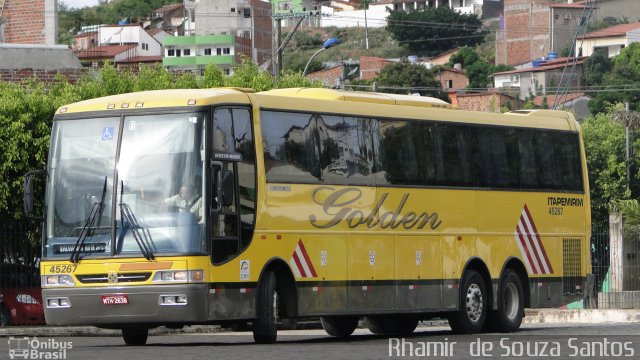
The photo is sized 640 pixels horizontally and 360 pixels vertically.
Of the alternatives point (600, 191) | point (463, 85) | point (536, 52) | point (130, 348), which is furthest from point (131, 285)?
point (536, 52)

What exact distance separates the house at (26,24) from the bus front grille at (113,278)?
119 ft

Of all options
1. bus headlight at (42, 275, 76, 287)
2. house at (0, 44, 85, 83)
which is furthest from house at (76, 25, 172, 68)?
bus headlight at (42, 275, 76, 287)

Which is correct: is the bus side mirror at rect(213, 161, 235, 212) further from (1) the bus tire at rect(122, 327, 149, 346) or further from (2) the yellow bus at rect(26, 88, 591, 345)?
(1) the bus tire at rect(122, 327, 149, 346)

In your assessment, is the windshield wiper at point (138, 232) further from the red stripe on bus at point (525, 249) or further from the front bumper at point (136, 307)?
the red stripe on bus at point (525, 249)

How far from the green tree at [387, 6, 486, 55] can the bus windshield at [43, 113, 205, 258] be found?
166 meters

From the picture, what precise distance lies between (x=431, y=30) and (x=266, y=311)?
6732 inches

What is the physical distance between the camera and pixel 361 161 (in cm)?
2192

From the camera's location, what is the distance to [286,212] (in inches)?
800

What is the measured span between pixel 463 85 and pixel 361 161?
132 meters

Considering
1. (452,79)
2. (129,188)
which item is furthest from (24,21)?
(452,79)

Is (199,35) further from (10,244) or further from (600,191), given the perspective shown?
(10,244)

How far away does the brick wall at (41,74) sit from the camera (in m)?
41.9

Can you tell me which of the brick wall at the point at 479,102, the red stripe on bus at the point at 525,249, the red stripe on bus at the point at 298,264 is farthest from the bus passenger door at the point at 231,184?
the brick wall at the point at 479,102

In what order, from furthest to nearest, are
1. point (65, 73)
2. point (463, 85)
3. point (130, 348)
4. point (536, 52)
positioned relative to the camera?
1. point (536, 52)
2. point (463, 85)
3. point (65, 73)
4. point (130, 348)
